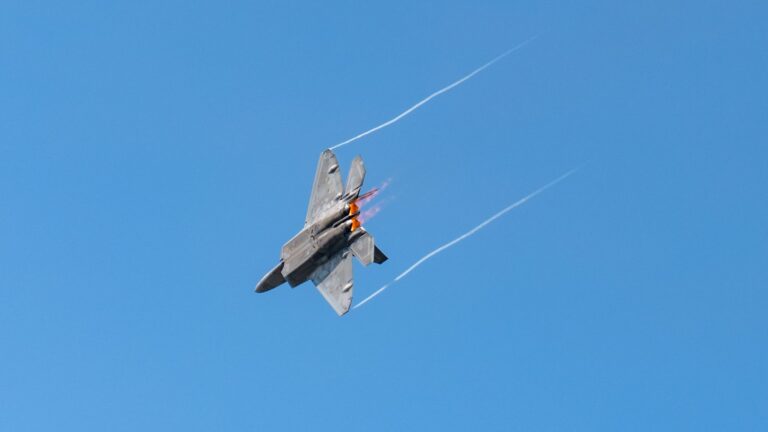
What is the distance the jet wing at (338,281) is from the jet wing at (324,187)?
1934mm

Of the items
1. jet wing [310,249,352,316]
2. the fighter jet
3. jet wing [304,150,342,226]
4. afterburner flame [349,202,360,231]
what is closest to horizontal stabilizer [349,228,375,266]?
the fighter jet

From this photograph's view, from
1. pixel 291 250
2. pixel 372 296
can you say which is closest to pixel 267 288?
pixel 291 250

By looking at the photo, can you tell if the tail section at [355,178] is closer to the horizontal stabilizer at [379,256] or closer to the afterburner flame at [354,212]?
the afterburner flame at [354,212]

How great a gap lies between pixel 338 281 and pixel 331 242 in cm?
143

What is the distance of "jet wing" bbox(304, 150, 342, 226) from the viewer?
61.3 meters

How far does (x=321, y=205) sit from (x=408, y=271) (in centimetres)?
564

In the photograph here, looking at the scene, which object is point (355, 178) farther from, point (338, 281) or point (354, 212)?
point (338, 281)

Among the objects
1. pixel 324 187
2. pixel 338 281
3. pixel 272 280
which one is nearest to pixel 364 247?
pixel 338 281

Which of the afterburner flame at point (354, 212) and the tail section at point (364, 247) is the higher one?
the afterburner flame at point (354, 212)

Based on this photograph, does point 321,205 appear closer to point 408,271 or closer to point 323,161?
point 323,161

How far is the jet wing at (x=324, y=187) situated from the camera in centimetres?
6134

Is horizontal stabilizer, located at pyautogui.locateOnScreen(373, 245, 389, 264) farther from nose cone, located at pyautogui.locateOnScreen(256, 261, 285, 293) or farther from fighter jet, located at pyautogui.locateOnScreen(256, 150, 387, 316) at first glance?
nose cone, located at pyautogui.locateOnScreen(256, 261, 285, 293)

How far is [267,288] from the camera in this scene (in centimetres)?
6438

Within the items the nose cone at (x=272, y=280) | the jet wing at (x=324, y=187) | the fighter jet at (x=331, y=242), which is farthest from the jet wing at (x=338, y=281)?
the nose cone at (x=272, y=280)
